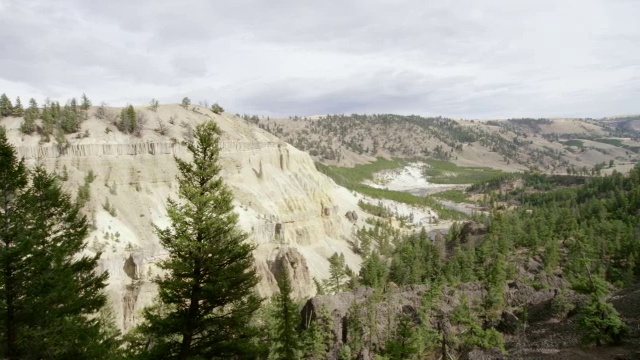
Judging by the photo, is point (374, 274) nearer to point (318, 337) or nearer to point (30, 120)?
point (318, 337)

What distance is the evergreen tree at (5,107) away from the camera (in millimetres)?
64312

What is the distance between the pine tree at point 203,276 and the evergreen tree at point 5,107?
67.4 metres

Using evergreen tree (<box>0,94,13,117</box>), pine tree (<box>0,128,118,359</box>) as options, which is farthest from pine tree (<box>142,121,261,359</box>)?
evergreen tree (<box>0,94,13,117</box>)

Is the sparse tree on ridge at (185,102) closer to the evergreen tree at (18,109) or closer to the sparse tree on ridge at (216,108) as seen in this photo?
the sparse tree on ridge at (216,108)

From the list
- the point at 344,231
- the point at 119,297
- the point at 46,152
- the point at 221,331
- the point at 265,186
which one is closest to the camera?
the point at 221,331

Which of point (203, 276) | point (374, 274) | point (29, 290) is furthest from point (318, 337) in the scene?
point (374, 274)

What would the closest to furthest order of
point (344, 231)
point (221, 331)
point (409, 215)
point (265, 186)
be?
point (221, 331)
point (265, 186)
point (344, 231)
point (409, 215)

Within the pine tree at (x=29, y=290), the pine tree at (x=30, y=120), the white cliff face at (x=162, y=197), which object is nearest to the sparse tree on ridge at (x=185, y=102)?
the white cliff face at (x=162, y=197)

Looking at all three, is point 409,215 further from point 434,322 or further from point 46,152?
point 46,152

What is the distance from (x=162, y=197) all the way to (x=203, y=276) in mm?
49920

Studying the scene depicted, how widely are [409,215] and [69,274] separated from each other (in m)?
133

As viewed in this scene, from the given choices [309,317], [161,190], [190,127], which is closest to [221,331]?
[309,317]

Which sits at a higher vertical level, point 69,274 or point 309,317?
point 69,274

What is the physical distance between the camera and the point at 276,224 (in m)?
69.8
